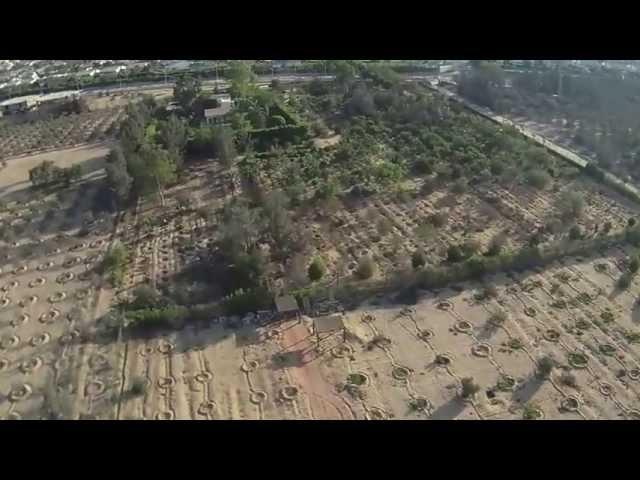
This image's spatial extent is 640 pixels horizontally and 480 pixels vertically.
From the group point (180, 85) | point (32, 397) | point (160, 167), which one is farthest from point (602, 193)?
point (180, 85)

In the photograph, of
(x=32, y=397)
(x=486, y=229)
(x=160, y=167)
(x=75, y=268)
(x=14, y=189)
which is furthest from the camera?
(x=14, y=189)

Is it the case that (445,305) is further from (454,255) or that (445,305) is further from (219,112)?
(219,112)

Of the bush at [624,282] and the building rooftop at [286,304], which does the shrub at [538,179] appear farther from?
the building rooftop at [286,304]

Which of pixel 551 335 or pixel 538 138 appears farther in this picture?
pixel 538 138

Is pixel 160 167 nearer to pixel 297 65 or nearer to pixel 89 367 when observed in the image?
pixel 89 367

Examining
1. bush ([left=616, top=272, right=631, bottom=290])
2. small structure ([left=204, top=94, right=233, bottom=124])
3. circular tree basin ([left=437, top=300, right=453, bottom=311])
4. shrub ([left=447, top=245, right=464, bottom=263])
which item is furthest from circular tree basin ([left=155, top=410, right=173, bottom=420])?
small structure ([left=204, top=94, right=233, bottom=124])

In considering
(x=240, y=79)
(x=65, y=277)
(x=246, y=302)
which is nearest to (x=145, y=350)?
(x=246, y=302)
